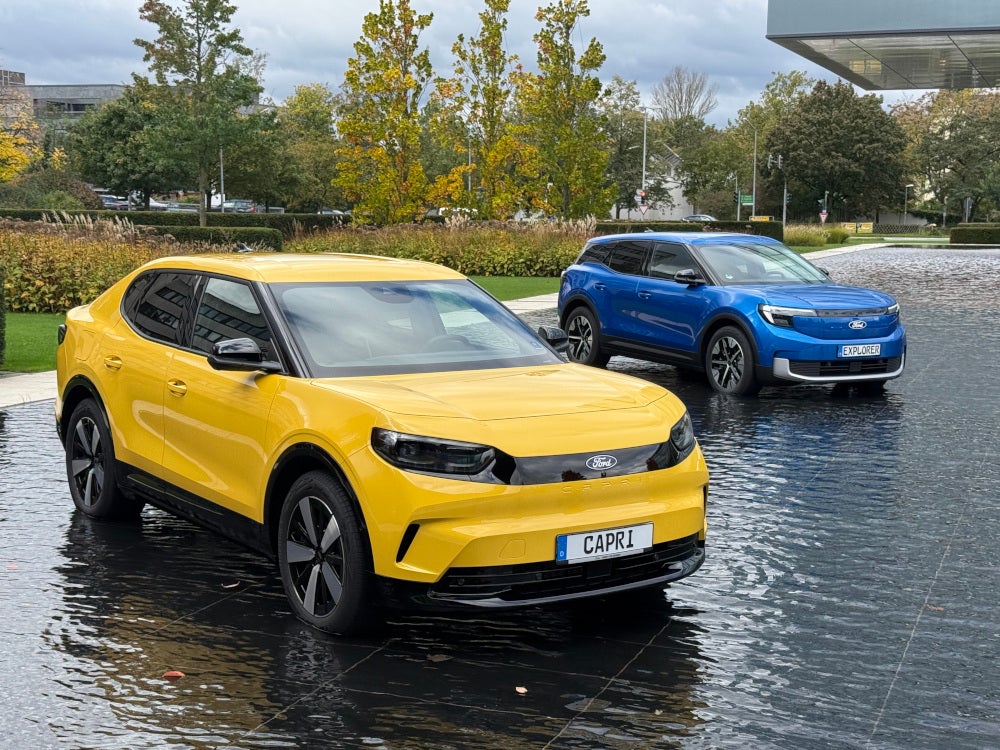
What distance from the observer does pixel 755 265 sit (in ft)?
44.8

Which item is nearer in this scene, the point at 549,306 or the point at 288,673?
the point at 288,673

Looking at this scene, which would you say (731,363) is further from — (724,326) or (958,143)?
(958,143)

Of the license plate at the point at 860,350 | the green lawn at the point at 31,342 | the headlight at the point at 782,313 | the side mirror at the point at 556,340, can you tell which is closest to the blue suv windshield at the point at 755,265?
the headlight at the point at 782,313

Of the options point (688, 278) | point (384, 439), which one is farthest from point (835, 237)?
point (384, 439)

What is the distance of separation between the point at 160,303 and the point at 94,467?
111cm

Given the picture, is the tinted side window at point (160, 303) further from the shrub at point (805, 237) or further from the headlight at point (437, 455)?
the shrub at point (805, 237)

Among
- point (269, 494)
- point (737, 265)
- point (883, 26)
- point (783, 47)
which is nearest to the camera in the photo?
point (269, 494)

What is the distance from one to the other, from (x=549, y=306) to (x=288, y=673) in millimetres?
17904

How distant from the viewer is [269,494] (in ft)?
18.2

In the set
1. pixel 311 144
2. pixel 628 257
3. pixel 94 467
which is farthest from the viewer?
pixel 311 144

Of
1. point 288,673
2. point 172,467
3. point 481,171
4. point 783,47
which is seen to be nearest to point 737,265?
point 172,467

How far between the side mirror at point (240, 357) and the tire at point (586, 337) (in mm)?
9448

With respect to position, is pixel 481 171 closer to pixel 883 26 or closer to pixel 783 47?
pixel 783 47

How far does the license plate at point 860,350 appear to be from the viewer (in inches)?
484
